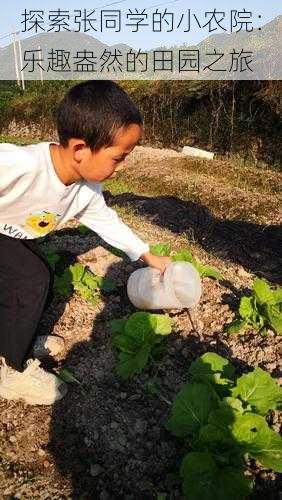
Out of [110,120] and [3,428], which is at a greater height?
[110,120]

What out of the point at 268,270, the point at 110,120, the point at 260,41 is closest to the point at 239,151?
the point at 260,41

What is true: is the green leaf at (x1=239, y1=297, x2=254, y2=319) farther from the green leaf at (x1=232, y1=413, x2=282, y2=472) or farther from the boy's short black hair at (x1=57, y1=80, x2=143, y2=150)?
the boy's short black hair at (x1=57, y1=80, x2=143, y2=150)

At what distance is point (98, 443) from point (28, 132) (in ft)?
61.3

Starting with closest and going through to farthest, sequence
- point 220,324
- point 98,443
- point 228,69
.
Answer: point 98,443, point 220,324, point 228,69

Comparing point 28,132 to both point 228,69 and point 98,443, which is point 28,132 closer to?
point 228,69

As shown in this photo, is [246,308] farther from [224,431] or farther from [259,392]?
[224,431]

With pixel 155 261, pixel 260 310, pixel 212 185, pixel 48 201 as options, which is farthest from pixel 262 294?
pixel 212 185

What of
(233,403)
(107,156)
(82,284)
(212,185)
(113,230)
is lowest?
(212,185)

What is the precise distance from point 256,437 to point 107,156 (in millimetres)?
1374

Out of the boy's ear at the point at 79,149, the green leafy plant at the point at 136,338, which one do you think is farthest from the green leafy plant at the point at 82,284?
the boy's ear at the point at 79,149

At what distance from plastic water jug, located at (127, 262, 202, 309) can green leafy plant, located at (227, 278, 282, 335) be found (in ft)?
0.99

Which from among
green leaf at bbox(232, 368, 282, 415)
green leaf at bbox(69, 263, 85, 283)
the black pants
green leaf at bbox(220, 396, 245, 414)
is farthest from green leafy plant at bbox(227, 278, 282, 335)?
the black pants

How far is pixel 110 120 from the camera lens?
2.00m

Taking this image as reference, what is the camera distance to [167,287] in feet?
9.87
